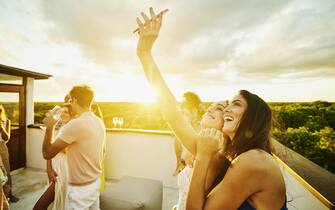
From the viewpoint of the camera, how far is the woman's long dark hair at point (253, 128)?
3.35ft

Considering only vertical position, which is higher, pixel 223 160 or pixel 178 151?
pixel 223 160

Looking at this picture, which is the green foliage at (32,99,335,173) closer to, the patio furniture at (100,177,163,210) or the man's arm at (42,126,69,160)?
the man's arm at (42,126,69,160)

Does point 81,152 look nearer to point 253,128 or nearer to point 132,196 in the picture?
point 132,196

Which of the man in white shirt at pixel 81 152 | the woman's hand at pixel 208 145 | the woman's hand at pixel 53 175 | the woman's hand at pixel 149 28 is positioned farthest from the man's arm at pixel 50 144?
the woman's hand at pixel 208 145

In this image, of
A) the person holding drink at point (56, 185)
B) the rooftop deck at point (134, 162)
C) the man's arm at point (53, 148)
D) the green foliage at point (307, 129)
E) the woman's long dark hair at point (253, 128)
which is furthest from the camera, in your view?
the rooftop deck at point (134, 162)

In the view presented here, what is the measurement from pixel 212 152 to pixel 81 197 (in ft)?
5.92

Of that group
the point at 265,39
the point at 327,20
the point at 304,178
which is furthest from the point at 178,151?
the point at 265,39

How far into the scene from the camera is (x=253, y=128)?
1039 mm

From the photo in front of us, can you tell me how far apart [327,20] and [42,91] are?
9.25 m

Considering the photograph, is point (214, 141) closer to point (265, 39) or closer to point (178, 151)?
point (178, 151)

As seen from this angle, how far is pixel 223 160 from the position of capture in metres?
1.18

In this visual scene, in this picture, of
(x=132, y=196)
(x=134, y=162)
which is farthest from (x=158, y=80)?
(x=134, y=162)

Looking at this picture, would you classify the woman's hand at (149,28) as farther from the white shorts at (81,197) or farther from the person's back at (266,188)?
the white shorts at (81,197)

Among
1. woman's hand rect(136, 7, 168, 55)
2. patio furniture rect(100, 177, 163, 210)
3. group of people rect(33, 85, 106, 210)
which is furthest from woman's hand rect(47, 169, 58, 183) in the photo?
woman's hand rect(136, 7, 168, 55)
